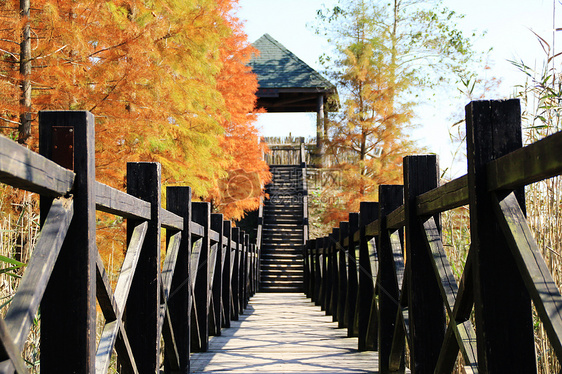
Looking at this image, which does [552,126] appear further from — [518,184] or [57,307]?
[57,307]

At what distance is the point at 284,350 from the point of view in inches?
206

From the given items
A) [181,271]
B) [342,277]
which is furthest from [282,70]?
[181,271]

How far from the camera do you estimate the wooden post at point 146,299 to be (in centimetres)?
314

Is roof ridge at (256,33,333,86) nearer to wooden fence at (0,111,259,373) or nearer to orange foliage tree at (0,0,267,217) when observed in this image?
orange foliage tree at (0,0,267,217)

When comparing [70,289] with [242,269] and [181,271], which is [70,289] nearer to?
[181,271]

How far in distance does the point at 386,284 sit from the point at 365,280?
1076 millimetres

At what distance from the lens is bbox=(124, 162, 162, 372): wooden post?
3.14m

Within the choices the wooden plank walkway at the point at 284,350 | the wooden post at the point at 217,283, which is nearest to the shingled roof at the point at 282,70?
the wooden plank walkway at the point at 284,350

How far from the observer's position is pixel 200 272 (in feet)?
17.6

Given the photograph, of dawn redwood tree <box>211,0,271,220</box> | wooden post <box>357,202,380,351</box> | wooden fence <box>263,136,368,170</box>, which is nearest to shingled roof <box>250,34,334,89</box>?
wooden fence <box>263,136,368,170</box>

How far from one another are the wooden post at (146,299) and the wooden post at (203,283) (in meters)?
2.00

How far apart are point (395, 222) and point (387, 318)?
2.58 feet

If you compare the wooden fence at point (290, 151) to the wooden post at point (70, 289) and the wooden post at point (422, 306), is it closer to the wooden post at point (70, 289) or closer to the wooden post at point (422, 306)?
the wooden post at point (422, 306)

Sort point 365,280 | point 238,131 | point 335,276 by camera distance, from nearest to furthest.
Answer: point 365,280
point 335,276
point 238,131
